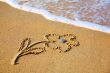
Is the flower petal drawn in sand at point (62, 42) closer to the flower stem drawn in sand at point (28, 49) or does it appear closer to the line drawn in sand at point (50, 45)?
the line drawn in sand at point (50, 45)

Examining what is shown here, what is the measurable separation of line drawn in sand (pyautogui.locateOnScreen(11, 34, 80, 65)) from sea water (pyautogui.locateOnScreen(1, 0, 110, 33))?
430 millimetres

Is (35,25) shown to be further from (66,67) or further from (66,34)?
(66,67)

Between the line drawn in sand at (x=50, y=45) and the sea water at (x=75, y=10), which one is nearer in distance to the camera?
the line drawn in sand at (x=50, y=45)

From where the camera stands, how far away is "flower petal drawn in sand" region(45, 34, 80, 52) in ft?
7.89

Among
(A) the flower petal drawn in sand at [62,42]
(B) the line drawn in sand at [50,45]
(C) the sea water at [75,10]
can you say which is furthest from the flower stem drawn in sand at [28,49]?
(C) the sea water at [75,10]

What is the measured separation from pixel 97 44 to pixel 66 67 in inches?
22.7

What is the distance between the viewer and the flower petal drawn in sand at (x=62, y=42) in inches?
94.7

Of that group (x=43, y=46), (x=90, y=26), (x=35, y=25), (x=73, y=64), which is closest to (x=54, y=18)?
(x=35, y=25)

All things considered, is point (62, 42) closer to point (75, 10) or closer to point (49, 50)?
point (49, 50)

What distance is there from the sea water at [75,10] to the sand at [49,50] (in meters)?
0.16

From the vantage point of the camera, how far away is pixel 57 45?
8.05 ft

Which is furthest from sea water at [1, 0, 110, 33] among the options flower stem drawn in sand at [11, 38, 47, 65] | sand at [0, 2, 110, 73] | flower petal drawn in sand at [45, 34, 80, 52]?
flower stem drawn in sand at [11, 38, 47, 65]

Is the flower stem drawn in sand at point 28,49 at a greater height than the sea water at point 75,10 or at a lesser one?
lesser

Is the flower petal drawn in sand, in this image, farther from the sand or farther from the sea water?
the sea water
